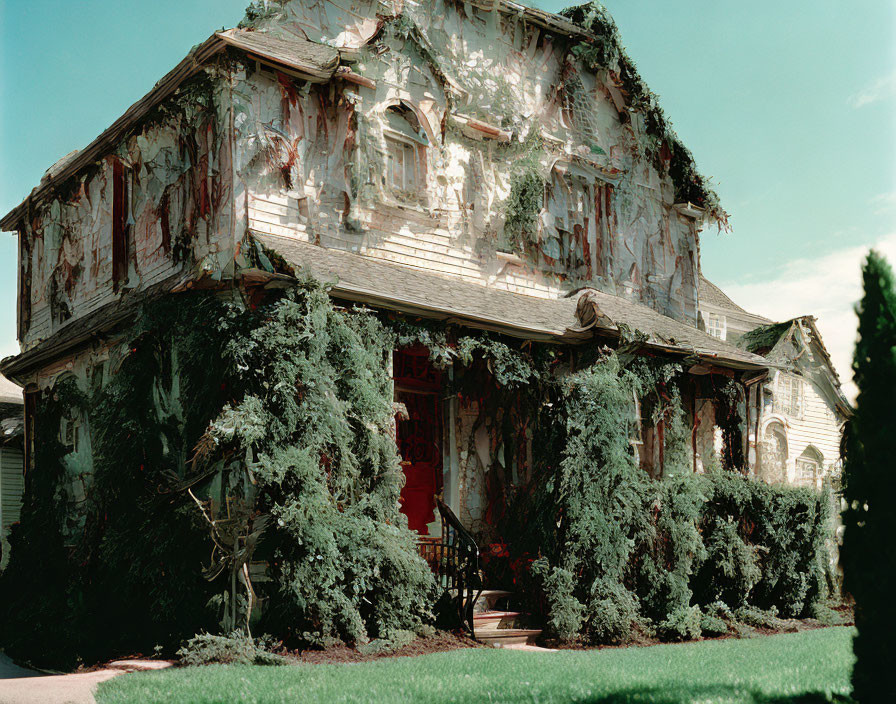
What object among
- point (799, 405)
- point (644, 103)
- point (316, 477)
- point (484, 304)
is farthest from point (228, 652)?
point (799, 405)

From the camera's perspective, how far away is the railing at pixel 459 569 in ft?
34.1

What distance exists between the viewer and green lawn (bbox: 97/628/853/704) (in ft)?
22.9

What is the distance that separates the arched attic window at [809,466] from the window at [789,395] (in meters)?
0.91

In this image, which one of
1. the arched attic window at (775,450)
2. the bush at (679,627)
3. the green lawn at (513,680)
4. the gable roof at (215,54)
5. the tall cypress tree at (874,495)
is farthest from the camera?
the arched attic window at (775,450)

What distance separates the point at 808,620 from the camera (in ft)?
43.1

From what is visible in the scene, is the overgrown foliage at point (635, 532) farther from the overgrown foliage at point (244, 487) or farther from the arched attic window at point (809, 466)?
the arched attic window at point (809, 466)

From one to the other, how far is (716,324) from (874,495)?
1770cm

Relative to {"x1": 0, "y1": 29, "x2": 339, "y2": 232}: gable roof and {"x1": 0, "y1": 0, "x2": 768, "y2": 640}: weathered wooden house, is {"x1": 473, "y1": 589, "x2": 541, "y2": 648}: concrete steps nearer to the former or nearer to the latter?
{"x1": 0, "y1": 0, "x2": 768, "y2": 640}: weathered wooden house

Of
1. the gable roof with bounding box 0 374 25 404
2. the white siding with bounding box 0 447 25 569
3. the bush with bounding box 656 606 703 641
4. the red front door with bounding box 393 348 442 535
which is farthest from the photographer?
the gable roof with bounding box 0 374 25 404

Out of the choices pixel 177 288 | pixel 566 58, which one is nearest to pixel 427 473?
pixel 177 288

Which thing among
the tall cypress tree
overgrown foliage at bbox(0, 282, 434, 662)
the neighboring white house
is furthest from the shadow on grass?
the neighboring white house

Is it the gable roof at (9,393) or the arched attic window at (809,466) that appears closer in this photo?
the arched attic window at (809,466)

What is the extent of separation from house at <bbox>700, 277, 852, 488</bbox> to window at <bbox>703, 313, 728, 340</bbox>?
13.6ft

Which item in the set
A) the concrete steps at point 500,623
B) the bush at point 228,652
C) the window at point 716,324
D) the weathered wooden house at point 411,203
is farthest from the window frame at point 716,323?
the bush at point 228,652
